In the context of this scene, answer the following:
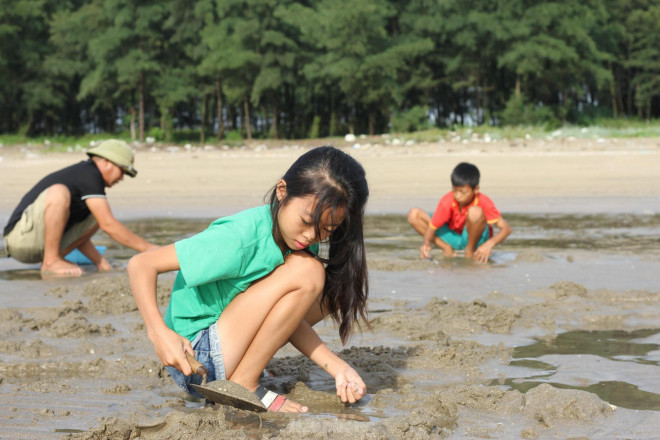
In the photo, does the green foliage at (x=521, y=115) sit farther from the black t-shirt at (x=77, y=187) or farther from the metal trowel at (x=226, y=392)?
the metal trowel at (x=226, y=392)

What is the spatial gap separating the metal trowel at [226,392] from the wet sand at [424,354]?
7cm

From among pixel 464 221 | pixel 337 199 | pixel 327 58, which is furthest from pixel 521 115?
pixel 337 199

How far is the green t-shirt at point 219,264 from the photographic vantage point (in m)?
2.74

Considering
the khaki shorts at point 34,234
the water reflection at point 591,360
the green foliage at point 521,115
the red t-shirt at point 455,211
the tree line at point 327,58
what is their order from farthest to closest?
the green foliage at point 521,115 → the tree line at point 327,58 → the red t-shirt at point 455,211 → the khaki shorts at point 34,234 → the water reflection at point 591,360

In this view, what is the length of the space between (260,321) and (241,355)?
0.16 m

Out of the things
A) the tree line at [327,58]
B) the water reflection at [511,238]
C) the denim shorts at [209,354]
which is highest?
the tree line at [327,58]

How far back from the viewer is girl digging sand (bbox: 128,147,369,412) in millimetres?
2758

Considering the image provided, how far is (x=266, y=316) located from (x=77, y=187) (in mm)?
3571

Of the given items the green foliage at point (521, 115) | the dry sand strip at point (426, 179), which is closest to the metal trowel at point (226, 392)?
the dry sand strip at point (426, 179)

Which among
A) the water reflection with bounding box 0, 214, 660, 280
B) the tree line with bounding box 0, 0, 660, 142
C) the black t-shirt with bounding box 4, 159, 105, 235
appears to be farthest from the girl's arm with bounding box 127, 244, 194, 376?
the tree line with bounding box 0, 0, 660, 142

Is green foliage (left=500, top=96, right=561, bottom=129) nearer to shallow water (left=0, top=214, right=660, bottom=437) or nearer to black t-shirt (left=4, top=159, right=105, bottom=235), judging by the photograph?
shallow water (left=0, top=214, right=660, bottom=437)

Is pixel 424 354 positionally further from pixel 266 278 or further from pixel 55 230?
pixel 55 230

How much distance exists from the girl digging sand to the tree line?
27822 mm

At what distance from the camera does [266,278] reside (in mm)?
2955
